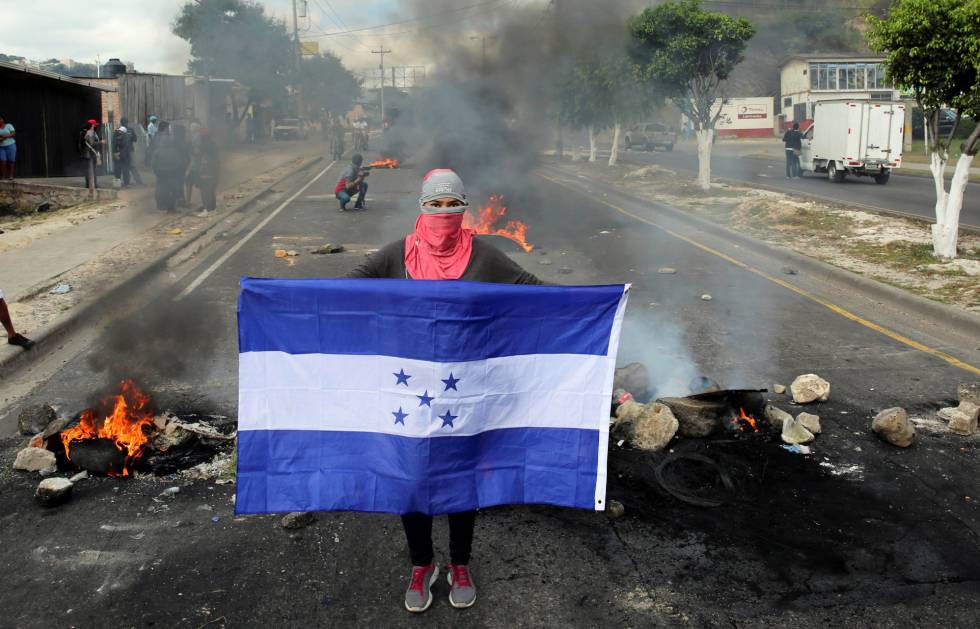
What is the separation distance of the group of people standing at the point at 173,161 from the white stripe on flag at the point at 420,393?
14143 millimetres

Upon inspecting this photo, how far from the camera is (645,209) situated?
62.0 feet

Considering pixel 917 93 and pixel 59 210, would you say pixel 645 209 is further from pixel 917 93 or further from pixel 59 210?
A: pixel 59 210

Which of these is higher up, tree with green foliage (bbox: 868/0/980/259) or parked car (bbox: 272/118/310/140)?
parked car (bbox: 272/118/310/140)

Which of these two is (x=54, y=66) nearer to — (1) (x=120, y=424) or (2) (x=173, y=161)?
(2) (x=173, y=161)

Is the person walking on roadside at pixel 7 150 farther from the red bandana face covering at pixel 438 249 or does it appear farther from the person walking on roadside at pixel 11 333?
the red bandana face covering at pixel 438 249

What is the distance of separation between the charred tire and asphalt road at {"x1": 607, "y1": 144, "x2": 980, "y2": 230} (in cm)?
22

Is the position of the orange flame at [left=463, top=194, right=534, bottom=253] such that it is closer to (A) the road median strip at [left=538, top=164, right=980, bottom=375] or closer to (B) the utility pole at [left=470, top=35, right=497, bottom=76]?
(A) the road median strip at [left=538, top=164, right=980, bottom=375]

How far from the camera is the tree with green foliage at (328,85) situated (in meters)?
61.7

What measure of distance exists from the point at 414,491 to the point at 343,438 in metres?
0.36

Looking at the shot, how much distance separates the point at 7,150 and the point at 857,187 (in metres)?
22.1

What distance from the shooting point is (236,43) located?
42.8 m

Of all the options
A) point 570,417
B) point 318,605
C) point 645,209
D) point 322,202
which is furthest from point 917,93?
point 322,202

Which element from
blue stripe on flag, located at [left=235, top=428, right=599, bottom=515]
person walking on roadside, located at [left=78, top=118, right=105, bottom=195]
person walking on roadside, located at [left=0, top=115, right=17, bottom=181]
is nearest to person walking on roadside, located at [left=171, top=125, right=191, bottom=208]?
person walking on roadside, located at [left=78, top=118, right=105, bottom=195]

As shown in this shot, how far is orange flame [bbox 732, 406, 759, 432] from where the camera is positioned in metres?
5.11
